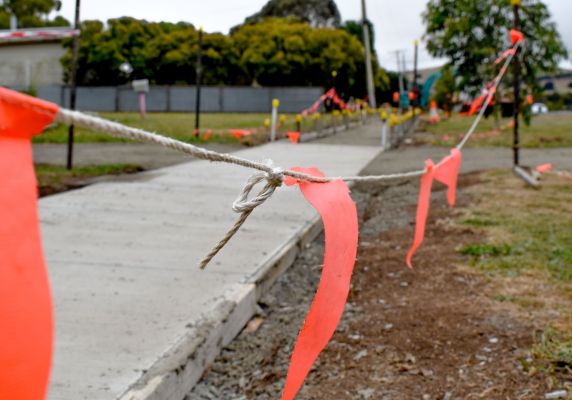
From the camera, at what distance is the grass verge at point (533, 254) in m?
3.35

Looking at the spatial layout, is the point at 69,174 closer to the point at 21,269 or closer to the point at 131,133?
the point at 131,133

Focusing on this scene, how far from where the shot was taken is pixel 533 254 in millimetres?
4969

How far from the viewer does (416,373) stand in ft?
10.2

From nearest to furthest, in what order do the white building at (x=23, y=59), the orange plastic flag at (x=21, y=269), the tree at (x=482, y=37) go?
the orange plastic flag at (x=21, y=269) → the tree at (x=482, y=37) → the white building at (x=23, y=59)

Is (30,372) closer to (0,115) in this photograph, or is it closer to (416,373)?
(0,115)

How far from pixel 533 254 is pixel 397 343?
189cm

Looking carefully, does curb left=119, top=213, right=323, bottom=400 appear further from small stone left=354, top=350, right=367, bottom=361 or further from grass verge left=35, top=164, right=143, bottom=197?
grass verge left=35, top=164, right=143, bottom=197

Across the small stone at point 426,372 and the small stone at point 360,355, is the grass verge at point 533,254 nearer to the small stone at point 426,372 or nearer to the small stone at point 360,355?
the small stone at point 426,372

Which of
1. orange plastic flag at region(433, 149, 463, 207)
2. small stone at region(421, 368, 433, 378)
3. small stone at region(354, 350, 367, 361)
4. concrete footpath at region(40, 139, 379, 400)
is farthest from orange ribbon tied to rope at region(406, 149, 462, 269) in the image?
small stone at region(421, 368, 433, 378)

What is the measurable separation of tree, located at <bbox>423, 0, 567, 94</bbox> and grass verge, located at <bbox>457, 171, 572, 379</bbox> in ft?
33.2

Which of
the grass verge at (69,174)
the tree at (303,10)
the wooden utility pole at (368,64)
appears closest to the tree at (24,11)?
the grass verge at (69,174)

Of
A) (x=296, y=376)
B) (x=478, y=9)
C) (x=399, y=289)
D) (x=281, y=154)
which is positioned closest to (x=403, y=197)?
(x=399, y=289)

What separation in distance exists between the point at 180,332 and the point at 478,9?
17676mm

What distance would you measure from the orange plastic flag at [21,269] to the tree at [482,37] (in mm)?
16550
